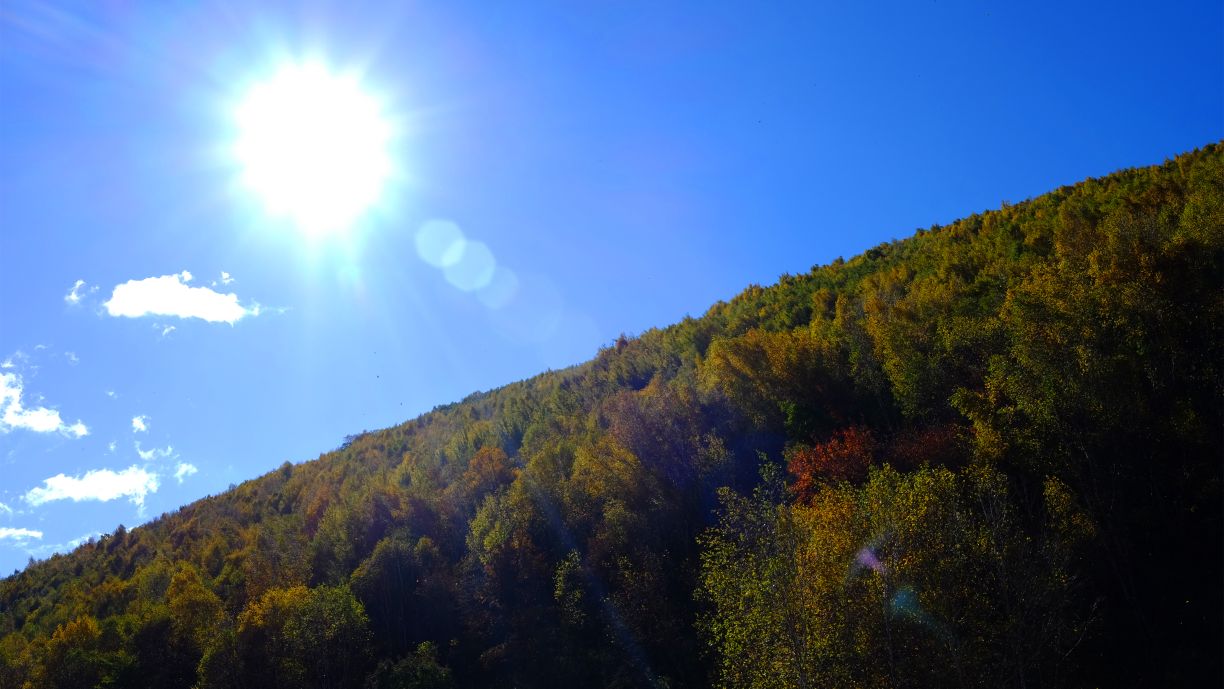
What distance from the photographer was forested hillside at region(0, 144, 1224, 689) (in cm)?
2950

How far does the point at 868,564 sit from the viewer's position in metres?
29.5

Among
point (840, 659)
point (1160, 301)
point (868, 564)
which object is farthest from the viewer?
point (1160, 301)

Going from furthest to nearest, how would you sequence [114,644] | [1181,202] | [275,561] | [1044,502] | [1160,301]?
[275,561] → [114,644] → [1181,202] → [1044,502] → [1160,301]

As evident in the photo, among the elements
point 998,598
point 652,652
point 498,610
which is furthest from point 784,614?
point 498,610

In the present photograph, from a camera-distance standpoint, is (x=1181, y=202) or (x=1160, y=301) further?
(x=1181, y=202)

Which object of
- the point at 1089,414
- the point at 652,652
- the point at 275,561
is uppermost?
the point at 275,561

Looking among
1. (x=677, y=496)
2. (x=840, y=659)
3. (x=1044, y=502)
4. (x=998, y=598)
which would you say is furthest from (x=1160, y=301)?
(x=677, y=496)

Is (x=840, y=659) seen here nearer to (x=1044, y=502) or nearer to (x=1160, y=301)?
(x=1044, y=502)

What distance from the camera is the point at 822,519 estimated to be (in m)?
33.9

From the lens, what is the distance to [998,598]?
29641mm

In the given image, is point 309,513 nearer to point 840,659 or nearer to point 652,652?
point 652,652

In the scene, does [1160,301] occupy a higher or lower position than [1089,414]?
higher

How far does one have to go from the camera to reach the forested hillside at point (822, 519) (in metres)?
29.5

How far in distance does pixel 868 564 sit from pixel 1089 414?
19.1 metres
